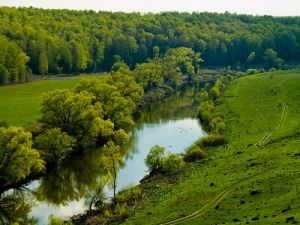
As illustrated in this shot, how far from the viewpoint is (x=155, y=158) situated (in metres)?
91.9

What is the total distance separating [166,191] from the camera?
79875 millimetres

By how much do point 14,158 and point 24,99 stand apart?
69385 mm

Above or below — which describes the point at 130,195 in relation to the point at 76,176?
above

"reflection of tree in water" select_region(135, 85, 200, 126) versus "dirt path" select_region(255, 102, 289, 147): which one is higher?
"dirt path" select_region(255, 102, 289, 147)

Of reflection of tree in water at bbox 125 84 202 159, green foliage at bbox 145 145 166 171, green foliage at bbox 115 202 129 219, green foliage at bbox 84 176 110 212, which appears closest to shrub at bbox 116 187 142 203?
green foliage at bbox 115 202 129 219

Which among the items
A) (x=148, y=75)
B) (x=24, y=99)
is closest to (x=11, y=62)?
(x=24, y=99)

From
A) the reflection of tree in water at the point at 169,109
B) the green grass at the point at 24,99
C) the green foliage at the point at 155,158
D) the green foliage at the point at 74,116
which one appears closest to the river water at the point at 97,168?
the reflection of tree in water at the point at 169,109

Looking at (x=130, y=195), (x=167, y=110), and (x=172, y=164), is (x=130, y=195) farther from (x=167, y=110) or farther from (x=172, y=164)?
(x=167, y=110)

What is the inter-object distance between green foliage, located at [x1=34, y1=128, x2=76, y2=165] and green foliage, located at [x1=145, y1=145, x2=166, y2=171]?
17.0 metres

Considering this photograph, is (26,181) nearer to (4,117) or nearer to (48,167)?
(48,167)

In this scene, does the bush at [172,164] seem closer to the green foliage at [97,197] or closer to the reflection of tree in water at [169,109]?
the green foliage at [97,197]

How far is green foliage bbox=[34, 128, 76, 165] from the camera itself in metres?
95.9

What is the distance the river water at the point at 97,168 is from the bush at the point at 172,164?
612 centimetres

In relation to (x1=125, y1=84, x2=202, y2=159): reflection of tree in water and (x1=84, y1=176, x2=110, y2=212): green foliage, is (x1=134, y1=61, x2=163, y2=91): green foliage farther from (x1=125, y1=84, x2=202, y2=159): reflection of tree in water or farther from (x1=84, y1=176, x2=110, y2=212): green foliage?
(x1=84, y1=176, x2=110, y2=212): green foliage
